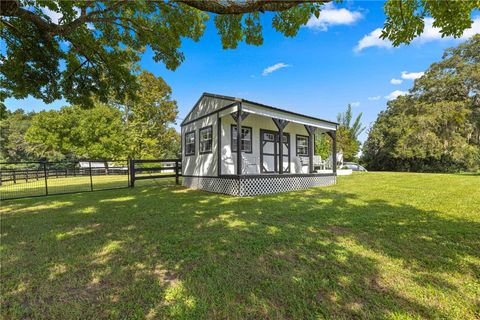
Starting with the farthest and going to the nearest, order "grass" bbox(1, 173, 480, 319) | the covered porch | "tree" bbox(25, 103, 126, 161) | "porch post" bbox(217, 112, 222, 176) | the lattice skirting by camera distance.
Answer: "tree" bbox(25, 103, 126, 161) < "porch post" bbox(217, 112, 222, 176) < the covered porch < the lattice skirting < "grass" bbox(1, 173, 480, 319)

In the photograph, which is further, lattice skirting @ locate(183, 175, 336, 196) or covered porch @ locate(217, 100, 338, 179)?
covered porch @ locate(217, 100, 338, 179)

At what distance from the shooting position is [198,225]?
13.9 ft

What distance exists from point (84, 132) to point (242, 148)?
2314cm

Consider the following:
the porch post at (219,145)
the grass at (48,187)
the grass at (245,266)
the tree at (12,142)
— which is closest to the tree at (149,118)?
the grass at (48,187)

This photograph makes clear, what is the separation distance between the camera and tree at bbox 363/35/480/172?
18.6 metres

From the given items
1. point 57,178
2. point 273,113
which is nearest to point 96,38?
point 273,113

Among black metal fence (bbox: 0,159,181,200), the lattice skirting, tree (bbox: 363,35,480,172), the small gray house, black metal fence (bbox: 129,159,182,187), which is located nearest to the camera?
the lattice skirting

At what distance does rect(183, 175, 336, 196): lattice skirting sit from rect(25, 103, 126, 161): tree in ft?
60.7

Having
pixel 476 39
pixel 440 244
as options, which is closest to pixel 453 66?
pixel 476 39

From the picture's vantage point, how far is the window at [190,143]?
10.8m

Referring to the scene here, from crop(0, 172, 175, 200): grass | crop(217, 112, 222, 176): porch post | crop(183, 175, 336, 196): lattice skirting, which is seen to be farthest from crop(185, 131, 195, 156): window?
crop(0, 172, 175, 200): grass

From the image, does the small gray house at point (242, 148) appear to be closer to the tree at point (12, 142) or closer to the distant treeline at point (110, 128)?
the distant treeline at point (110, 128)

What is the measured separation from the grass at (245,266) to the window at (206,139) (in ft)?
16.6

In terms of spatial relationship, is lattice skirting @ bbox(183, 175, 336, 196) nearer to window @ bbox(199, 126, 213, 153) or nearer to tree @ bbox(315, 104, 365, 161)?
window @ bbox(199, 126, 213, 153)
